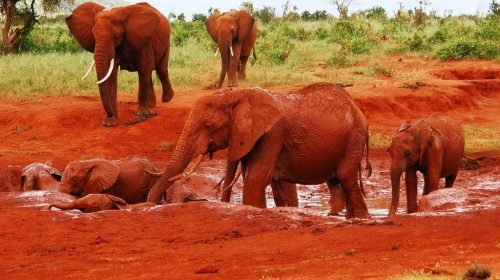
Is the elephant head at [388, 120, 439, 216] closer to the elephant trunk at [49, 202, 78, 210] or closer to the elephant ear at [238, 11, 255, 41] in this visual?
the elephant trunk at [49, 202, 78, 210]

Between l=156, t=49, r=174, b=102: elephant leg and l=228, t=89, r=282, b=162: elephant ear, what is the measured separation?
29.6 ft

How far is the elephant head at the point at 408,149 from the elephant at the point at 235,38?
11.2m

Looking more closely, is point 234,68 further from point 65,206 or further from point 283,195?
point 65,206

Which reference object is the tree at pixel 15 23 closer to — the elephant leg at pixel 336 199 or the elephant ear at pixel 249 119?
the elephant leg at pixel 336 199

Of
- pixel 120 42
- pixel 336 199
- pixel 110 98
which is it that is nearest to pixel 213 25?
pixel 120 42

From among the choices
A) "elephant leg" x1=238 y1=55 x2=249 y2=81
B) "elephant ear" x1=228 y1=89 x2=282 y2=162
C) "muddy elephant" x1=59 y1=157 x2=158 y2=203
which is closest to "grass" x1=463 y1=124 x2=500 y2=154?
"elephant leg" x1=238 y1=55 x2=249 y2=81

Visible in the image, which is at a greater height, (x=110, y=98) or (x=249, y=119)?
(x=249, y=119)

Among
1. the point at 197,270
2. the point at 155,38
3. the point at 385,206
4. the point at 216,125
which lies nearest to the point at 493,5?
the point at 155,38

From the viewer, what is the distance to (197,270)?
23.0ft

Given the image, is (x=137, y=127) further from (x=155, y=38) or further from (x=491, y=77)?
(x=491, y=77)

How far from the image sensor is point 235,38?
2358 centimetres

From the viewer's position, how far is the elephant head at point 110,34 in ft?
55.8

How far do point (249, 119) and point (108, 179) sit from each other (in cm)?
226

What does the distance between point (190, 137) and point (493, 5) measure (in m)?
29.8
